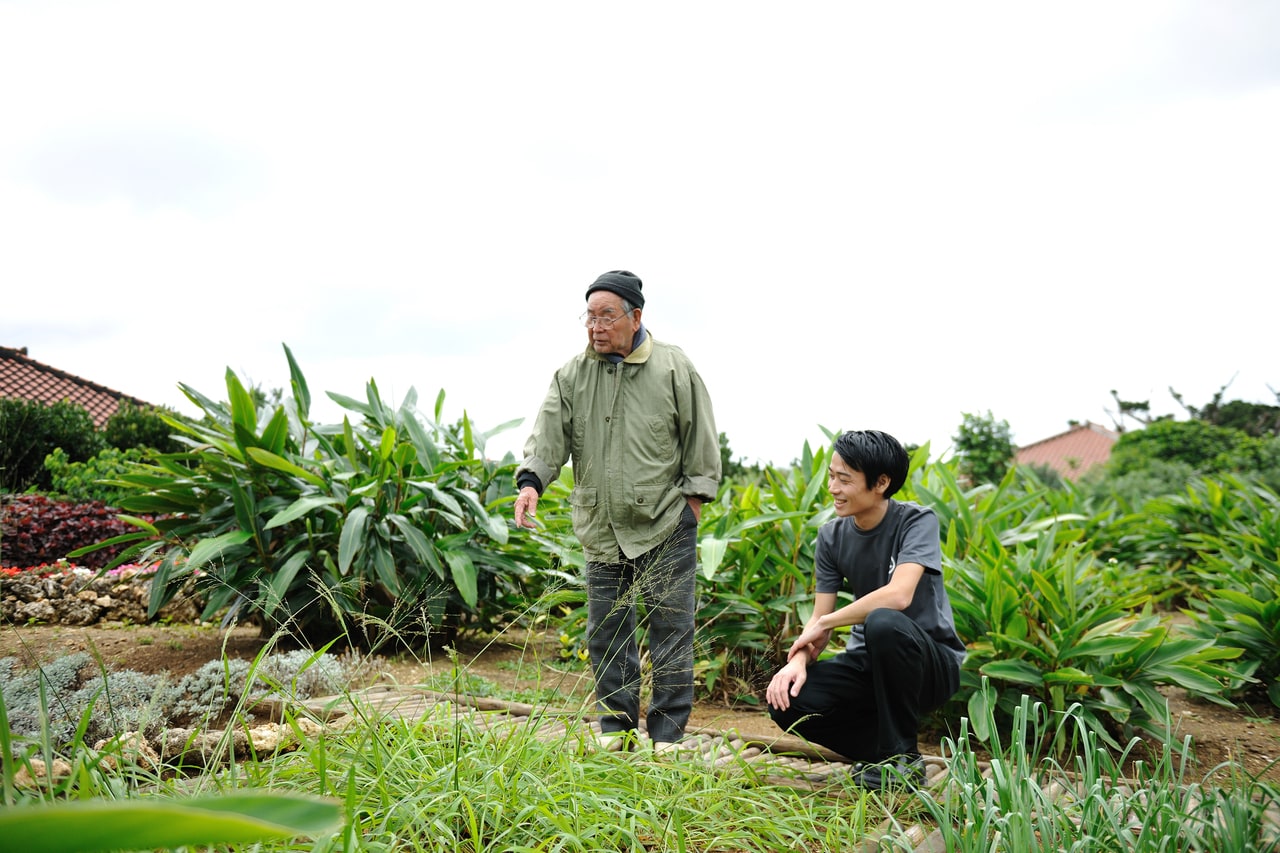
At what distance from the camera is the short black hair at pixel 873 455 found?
274 cm

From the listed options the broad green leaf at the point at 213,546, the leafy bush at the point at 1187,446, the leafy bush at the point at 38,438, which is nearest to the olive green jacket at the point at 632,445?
the broad green leaf at the point at 213,546

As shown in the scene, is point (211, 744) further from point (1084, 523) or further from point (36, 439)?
point (36, 439)

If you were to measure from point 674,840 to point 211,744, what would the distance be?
1426 mm

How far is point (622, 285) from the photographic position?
3189 millimetres

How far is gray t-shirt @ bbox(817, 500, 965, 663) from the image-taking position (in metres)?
2.73

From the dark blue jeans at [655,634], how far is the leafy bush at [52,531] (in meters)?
5.64

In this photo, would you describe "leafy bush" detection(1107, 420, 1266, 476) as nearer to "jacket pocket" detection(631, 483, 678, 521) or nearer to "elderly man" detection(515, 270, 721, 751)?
"elderly man" detection(515, 270, 721, 751)

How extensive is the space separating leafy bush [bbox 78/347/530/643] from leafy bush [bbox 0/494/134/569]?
3327mm

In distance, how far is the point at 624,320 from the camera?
3227 mm

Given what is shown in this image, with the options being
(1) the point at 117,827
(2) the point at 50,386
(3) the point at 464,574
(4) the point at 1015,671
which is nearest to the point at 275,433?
(3) the point at 464,574

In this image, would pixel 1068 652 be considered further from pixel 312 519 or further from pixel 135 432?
pixel 135 432

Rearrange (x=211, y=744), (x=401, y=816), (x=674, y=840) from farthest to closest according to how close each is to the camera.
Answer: (x=211, y=744) < (x=674, y=840) < (x=401, y=816)

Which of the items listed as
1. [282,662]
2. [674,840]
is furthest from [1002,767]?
[282,662]

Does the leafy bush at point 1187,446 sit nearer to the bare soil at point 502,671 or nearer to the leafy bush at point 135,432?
the bare soil at point 502,671
